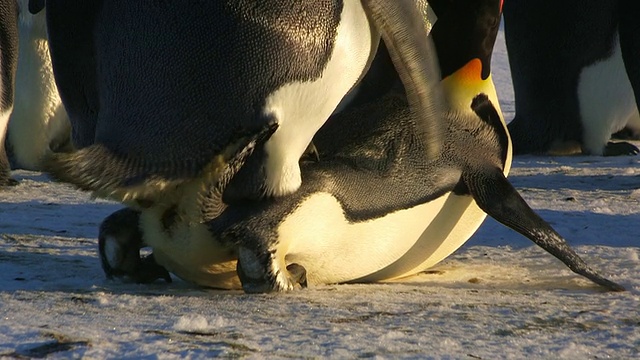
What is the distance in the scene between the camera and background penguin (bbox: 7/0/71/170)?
690 centimetres

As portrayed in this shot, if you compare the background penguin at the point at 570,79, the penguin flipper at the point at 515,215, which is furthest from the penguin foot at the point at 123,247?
the background penguin at the point at 570,79

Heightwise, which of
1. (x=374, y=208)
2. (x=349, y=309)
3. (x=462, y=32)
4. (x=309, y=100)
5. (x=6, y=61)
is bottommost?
(x=349, y=309)

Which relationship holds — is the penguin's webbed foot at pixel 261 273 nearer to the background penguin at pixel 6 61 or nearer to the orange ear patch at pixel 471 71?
the orange ear patch at pixel 471 71

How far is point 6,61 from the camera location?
6.06 m

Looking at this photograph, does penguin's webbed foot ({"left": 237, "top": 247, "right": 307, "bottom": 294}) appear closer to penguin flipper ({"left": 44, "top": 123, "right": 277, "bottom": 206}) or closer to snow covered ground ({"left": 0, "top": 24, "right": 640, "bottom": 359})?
snow covered ground ({"left": 0, "top": 24, "right": 640, "bottom": 359})

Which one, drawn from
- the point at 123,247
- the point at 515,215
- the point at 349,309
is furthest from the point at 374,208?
the point at 123,247

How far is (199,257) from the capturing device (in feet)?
11.0

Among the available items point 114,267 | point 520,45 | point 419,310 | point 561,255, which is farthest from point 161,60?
point 520,45

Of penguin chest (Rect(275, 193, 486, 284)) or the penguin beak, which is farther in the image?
the penguin beak

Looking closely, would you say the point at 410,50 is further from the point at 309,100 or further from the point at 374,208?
the point at 374,208

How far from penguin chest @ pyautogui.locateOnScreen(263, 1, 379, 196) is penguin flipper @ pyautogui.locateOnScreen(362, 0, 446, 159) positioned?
0.06 m

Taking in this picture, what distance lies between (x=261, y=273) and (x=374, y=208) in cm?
41

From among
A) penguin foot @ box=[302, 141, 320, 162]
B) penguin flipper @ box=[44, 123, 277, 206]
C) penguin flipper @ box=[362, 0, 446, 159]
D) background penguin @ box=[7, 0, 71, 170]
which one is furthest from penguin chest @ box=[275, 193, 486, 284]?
background penguin @ box=[7, 0, 71, 170]

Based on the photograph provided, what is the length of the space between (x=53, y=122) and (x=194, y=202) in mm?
3974
